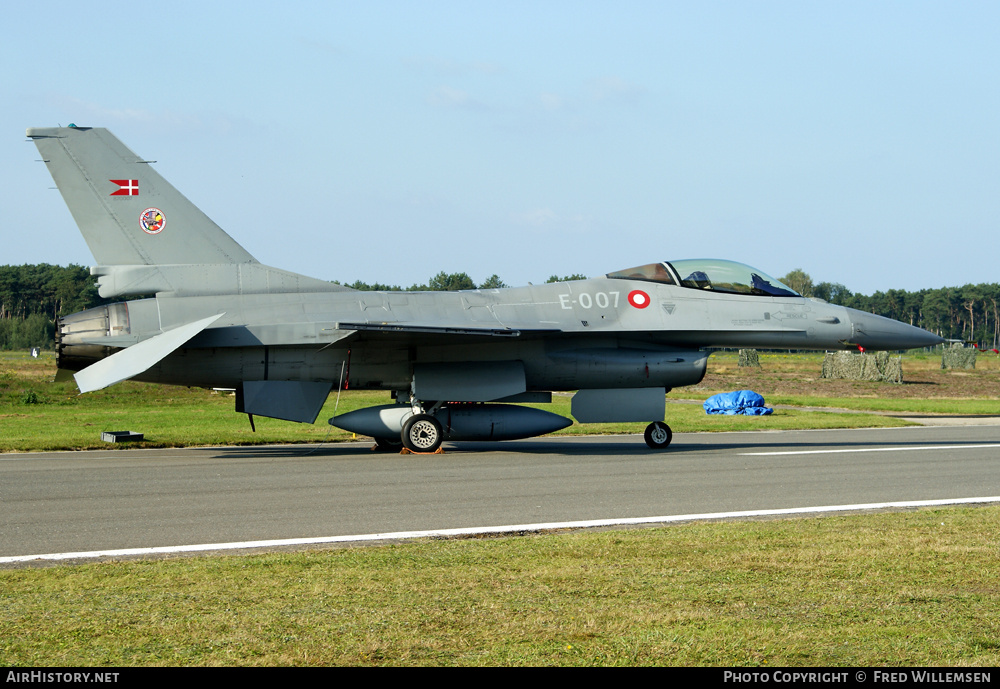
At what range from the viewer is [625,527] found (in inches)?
344

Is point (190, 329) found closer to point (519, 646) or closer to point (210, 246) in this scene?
point (210, 246)

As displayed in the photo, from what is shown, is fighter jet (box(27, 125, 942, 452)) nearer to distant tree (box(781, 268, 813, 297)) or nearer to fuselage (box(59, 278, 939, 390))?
fuselage (box(59, 278, 939, 390))

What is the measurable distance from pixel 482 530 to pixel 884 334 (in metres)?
12.2

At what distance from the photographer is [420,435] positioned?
1647 centimetres

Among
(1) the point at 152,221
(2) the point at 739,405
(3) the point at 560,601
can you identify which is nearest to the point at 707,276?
(1) the point at 152,221

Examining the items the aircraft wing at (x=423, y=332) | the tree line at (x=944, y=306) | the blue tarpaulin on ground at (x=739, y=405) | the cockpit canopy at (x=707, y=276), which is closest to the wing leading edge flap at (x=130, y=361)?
the aircraft wing at (x=423, y=332)

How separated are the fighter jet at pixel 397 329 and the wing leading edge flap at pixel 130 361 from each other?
0.17 feet

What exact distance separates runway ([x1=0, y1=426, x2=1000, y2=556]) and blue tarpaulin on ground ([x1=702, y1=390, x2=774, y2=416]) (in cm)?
1056

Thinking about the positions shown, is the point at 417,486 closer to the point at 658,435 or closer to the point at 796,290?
the point at 658,435

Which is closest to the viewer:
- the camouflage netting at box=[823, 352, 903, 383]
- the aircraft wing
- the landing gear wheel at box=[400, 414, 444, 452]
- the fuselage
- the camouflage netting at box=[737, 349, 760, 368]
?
the aircraft wing

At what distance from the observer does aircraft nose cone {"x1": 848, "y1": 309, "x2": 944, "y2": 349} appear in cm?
1767

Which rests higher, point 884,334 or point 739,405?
point 884,334

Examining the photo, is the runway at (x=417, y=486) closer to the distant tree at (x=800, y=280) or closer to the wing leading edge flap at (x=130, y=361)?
the wing leading edge flap at (x=130, y=361)

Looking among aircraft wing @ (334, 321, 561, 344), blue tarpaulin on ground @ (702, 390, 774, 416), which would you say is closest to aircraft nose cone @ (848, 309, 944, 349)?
aircraft wing @ (334, 321, 561, 344)
